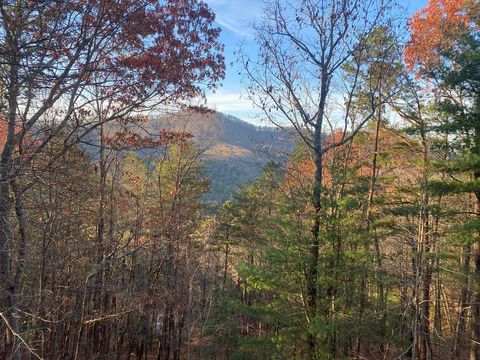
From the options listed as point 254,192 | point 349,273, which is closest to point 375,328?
point 349,273

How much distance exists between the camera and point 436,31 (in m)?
11.3

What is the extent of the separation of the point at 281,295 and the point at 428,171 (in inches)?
208

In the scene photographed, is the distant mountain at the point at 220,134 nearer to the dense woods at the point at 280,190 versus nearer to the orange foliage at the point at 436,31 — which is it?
the dense woods at the point at 280,190

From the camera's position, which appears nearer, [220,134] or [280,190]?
[280,190]

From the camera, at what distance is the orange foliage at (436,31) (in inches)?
405

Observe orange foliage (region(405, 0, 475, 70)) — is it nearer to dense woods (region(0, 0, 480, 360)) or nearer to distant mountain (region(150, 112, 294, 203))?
dense woods (region(0, 0, 480, 360))

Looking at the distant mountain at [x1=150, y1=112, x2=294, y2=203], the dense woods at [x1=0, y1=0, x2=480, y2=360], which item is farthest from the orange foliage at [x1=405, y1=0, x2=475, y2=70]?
the distant mountain at [x1=150, y1=112, x2=294, y2=203]

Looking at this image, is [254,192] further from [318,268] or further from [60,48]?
[60,48]

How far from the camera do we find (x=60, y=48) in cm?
433

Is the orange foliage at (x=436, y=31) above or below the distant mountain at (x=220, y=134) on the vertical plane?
above

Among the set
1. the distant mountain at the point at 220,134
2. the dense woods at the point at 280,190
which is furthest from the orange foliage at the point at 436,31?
the distant mountain at the point at 220,134

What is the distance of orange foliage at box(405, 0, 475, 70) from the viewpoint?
10286 millimetres

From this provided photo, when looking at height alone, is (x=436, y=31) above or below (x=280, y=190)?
above

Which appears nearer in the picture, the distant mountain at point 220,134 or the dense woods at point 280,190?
the dense woods at point 280,190
